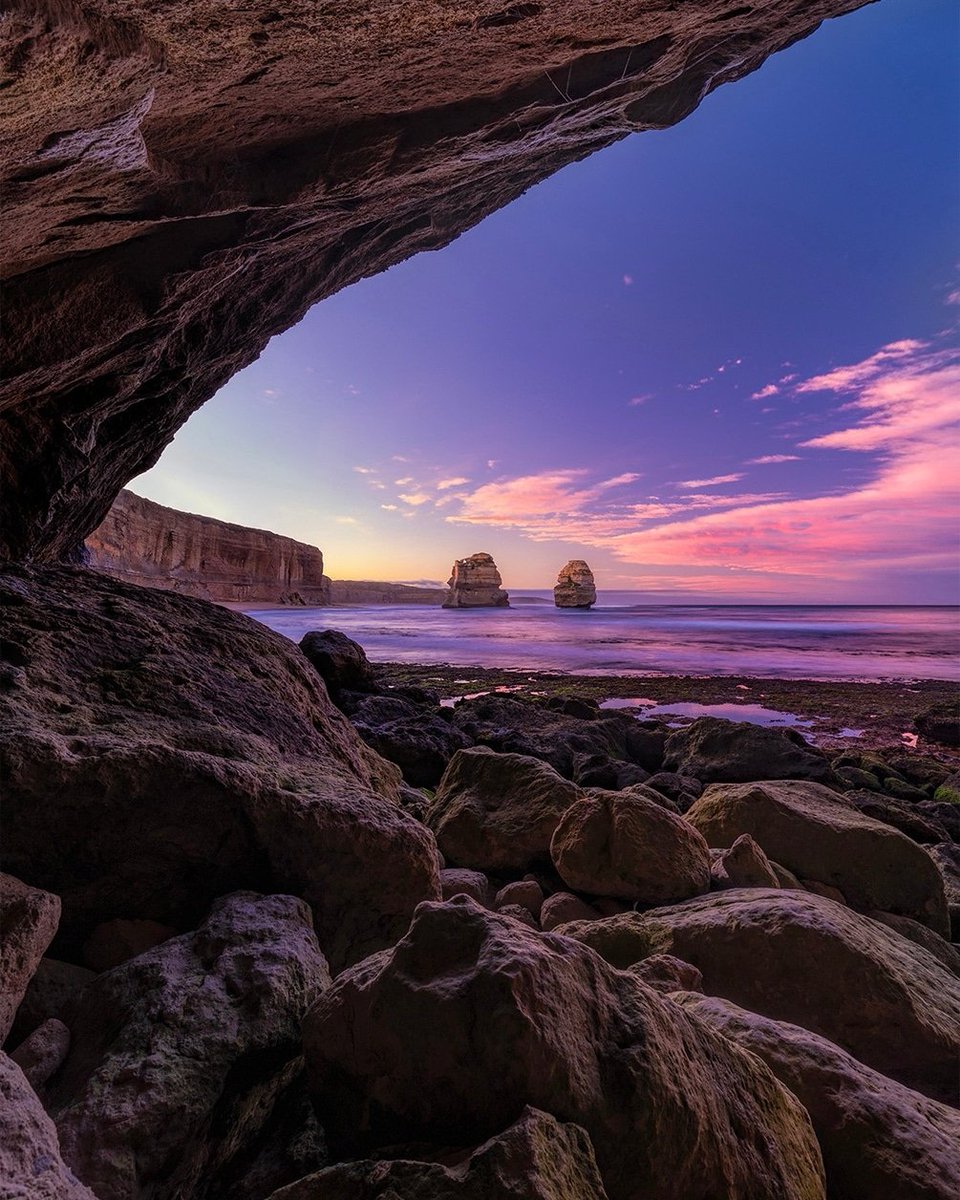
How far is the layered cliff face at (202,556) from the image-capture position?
57.1 m

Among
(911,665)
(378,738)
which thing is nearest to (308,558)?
(911,665)

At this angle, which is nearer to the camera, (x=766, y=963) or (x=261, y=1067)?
(x=261, y=1067)

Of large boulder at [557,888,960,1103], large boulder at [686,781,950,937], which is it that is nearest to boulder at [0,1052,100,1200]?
large boulder at [557,888,960,1103]

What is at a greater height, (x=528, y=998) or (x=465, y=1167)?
(x=528, y=998)

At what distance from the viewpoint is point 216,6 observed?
2172 millimetres

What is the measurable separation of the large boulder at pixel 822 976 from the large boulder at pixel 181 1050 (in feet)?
5.94

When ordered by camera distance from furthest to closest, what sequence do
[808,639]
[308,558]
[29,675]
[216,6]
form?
[308,558]
[808,639]
[29,675]
[216,6]

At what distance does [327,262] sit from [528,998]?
7084mm

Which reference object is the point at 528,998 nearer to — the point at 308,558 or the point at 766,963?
the point at 766,963

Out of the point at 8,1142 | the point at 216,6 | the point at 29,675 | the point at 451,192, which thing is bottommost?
the point at 8,1142

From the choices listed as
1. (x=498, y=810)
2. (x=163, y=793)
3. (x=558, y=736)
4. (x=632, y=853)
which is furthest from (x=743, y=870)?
(x=558, y=736)

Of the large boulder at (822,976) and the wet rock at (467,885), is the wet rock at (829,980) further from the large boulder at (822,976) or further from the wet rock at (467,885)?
the wet rock at (467,885)

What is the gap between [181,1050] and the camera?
158 cm

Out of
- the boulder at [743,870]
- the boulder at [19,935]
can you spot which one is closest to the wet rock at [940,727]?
the boulder at [743,870]
